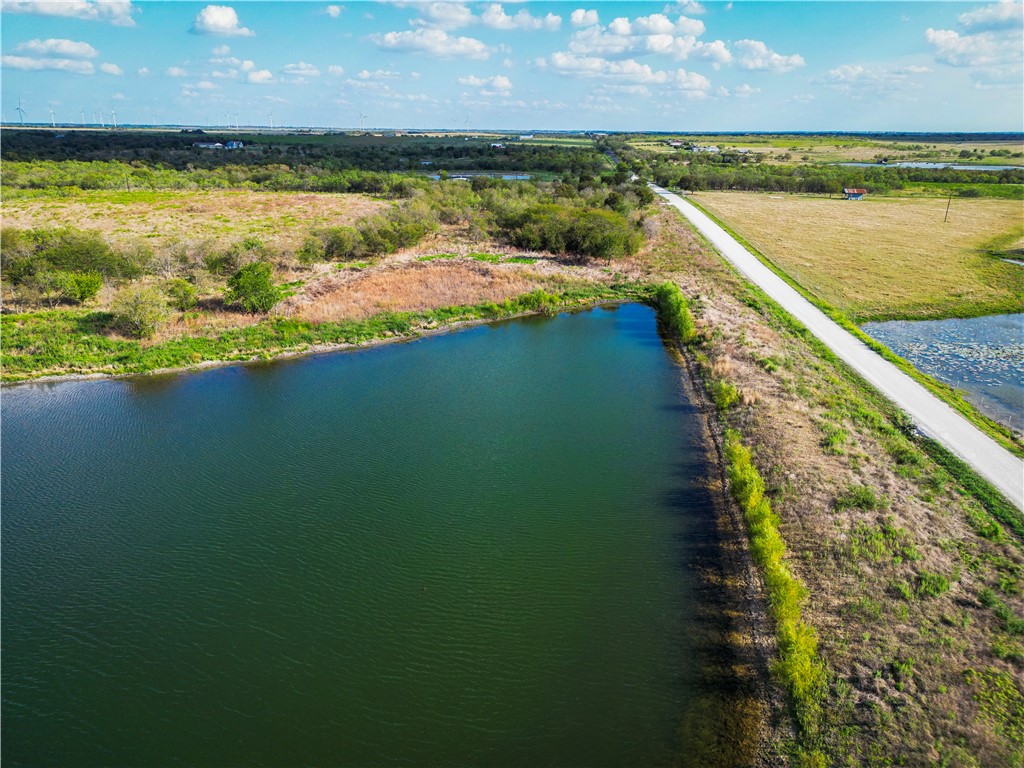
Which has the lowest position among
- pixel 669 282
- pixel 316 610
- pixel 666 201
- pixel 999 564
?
pixel 316 610

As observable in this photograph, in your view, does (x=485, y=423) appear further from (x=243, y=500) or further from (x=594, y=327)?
(x=594, y=327)

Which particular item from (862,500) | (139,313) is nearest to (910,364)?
(862,500)

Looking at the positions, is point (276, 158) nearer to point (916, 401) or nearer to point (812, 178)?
point (812, 178)

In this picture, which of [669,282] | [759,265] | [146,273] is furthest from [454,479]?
[759,265]

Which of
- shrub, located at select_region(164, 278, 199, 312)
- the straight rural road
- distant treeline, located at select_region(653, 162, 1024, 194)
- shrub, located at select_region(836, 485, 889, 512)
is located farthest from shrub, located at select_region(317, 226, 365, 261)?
distant treeline, located at select_region(653, 162, 1024, 194)

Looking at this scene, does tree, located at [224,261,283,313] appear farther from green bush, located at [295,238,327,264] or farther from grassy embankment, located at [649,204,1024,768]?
grassy embankment, located at [649,204,1024,768]

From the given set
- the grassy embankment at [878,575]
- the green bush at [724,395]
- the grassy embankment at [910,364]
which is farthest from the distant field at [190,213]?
the grassy embankment at [878,575]
